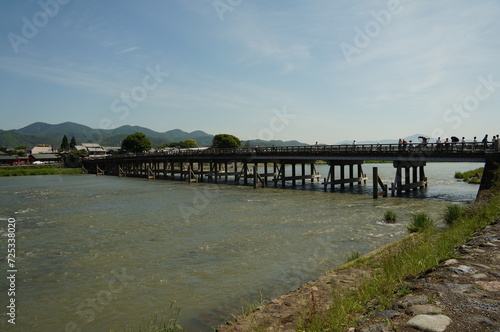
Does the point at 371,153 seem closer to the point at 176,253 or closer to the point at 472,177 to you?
the point at 472,177

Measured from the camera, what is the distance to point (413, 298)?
4973 mm

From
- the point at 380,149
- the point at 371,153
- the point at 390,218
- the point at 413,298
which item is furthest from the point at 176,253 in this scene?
the point at 380,149

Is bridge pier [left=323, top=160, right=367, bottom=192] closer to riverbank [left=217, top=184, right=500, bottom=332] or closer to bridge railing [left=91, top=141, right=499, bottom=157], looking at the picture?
bridge railing [left=91, top=141, right=499, bottom=157]

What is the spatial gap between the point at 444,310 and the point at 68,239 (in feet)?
56.6

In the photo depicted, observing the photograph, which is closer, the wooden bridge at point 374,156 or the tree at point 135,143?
the wooden bridge at point 374,156

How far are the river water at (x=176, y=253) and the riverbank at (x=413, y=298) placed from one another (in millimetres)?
1814

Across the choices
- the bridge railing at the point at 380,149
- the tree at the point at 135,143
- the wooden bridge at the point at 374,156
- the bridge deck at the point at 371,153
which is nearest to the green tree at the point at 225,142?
the tree at the point at 135,143

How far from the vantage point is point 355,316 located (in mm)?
5160

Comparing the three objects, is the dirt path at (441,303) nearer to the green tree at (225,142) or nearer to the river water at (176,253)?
the river water at (176,253)

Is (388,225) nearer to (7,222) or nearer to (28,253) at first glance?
(28,253)

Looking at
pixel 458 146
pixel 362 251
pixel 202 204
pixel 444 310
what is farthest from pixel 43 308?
pixel 458 146

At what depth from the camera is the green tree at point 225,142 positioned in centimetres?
13450

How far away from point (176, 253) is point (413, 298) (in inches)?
422

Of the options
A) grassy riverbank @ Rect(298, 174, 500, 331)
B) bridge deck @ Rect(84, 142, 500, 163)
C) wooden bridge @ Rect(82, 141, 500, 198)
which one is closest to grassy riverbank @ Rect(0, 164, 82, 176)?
wooden bridge @ Rect(82, 141, 500, 198)
